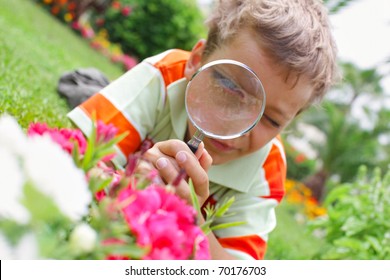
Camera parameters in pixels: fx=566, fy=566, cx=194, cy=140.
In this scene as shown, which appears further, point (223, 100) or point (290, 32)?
point (290, 32)

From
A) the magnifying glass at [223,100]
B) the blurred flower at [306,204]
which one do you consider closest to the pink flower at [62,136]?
the magnifying glass at [223,100]

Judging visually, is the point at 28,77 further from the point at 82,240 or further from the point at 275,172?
the point at 82,240

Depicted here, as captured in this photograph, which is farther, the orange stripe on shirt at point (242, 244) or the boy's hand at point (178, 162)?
the orange stripe on shirt at point (242, 244)

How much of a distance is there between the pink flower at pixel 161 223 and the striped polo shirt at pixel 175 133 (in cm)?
145

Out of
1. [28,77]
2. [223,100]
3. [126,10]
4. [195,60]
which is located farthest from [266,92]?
[126,10]

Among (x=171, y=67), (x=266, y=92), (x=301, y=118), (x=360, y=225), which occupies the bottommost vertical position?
(x=301, y=118)

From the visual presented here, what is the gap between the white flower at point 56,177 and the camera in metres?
0.66

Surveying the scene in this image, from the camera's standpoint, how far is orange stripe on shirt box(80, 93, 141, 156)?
7.90 feet

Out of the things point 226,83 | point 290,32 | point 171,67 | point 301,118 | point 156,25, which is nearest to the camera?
point 226,83

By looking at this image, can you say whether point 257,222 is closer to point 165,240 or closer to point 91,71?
point 165,240

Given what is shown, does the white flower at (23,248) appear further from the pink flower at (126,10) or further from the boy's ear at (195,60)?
the pink flower at (126,10)

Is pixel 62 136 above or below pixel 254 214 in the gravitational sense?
above

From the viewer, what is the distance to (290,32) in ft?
6.97

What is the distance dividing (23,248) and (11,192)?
69 mm
